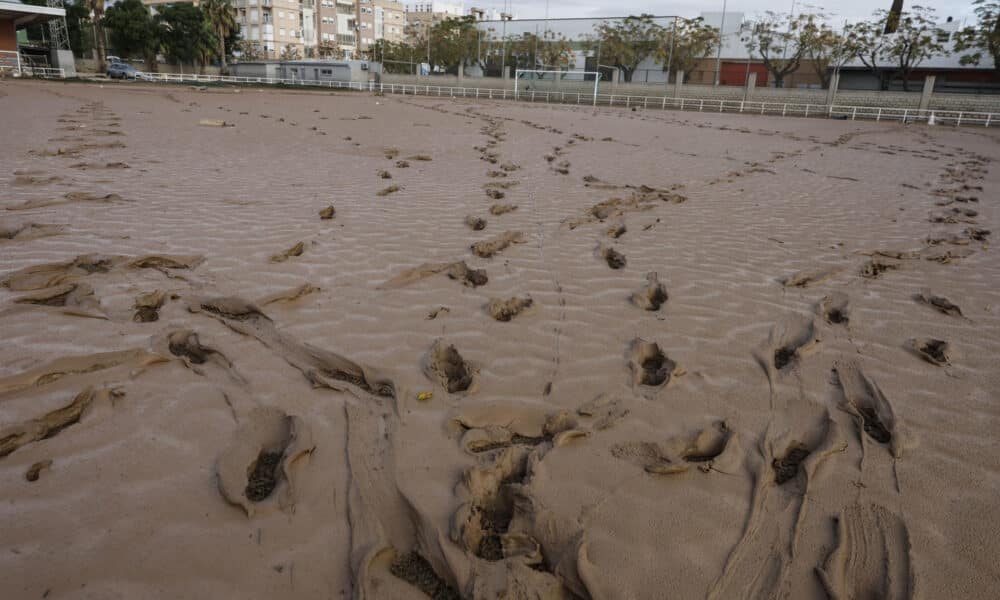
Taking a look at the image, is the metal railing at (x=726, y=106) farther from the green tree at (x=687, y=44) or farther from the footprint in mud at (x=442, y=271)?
the footprint in mud at (x=442, y=271)

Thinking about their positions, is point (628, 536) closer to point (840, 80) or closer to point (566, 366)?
point (566, 366)

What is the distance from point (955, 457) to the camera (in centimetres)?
243

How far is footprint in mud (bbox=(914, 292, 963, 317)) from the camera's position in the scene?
3.92 metres

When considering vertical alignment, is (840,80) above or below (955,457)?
above

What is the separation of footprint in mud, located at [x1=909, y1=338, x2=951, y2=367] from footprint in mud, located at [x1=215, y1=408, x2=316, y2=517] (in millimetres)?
3229

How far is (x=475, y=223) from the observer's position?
5.58 metres

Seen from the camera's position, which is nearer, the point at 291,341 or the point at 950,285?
the point at 291,341

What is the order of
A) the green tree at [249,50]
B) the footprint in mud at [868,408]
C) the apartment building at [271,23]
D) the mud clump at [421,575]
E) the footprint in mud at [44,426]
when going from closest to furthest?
the mud clump at [421,575]
the footprint in mud at [44,426]
the footprint in mud at [868,408]
the green tree at [249,50]
the apartment building at [271,23]

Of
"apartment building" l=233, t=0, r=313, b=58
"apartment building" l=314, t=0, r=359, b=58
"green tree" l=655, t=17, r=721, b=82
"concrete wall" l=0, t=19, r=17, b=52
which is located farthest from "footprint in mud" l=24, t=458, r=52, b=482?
"apartment building" l=314, t=0, r=359, b=58

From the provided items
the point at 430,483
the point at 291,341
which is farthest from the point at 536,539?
the point at 291,341

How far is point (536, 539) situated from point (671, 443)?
32.1 inches

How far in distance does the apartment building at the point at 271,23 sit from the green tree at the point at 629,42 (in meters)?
43.3

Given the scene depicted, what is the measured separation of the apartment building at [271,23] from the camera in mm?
74062

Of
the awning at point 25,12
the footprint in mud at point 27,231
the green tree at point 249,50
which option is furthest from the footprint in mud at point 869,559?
the green tree at point 249,50
